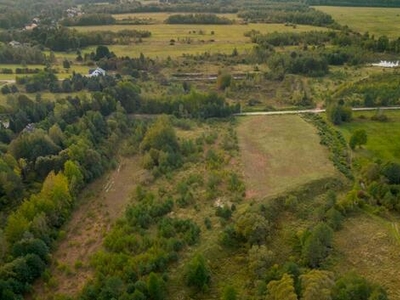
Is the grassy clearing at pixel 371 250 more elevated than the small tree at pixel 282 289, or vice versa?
the small tree at pixel 282 289

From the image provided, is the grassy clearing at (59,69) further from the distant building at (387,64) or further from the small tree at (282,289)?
the small tree at (282,289)

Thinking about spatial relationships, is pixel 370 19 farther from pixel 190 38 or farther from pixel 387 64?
pixel 190 38

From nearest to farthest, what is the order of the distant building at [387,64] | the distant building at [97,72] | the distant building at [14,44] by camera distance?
the distant building at [97,72] → the distant building at [387,64] → the distant building at [14,44]

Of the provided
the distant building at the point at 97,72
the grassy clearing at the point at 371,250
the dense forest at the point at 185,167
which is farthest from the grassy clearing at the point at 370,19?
the grassy clearing at the point at 371,250

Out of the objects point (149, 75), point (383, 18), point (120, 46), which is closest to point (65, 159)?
point (149, 75)

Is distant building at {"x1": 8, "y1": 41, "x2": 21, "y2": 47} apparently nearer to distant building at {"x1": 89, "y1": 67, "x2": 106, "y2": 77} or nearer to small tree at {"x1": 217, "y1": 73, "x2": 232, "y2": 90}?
distant building at {"x1": 89, "y1": 67, "x2": 106, "y2": 77}

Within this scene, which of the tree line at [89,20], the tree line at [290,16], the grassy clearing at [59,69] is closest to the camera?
the grassy clearing at [59,69]

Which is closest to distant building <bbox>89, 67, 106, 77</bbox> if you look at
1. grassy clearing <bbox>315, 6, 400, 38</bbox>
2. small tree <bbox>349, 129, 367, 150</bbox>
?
small tree <bbox>349, 129, 367, 150</bbox>
